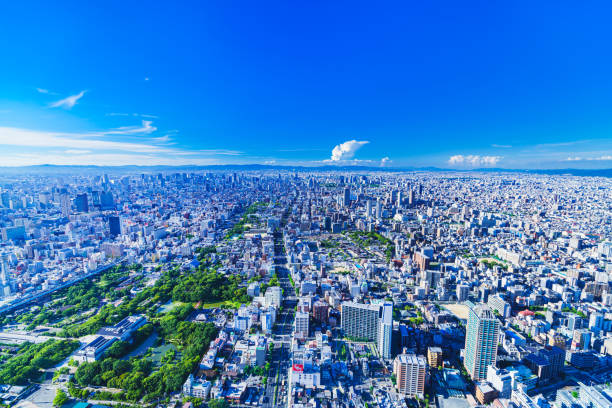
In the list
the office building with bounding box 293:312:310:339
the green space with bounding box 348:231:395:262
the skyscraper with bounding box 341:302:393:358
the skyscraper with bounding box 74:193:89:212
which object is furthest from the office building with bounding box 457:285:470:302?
the skyscraper with bounding box 74:193:89:212

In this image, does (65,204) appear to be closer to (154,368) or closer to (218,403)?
(154,368)

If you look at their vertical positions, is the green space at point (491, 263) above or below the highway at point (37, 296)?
above

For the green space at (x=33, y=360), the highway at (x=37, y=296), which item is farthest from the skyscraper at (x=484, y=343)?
the highway at (x=37, y=296)

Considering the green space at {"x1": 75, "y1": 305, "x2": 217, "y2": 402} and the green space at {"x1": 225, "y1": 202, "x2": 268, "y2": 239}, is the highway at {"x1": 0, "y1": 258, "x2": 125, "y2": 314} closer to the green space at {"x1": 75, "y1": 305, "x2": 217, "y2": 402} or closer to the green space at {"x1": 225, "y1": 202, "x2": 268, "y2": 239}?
the green space at {"x1": 75, "y1": 305, "x2": 217, "y2": 402}

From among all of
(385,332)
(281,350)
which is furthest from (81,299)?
(385,332)

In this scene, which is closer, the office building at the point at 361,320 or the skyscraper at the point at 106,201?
the office building at the point at 361,320

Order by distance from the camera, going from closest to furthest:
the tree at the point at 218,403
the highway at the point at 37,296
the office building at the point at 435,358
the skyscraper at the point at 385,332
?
1. the tree at the point at 218,403
2. the office building at the point at 435,358
3. the skyscraper at the point at 385,332
4. the highway at the point at 37,296

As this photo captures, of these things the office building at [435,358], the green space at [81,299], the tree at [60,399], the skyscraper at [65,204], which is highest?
the skyscraper at [65,204]

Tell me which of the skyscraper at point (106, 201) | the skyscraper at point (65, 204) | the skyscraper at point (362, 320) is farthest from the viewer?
the skyscraper at point (106, 201)

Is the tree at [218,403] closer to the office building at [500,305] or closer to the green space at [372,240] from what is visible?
the office building at [500,305]
